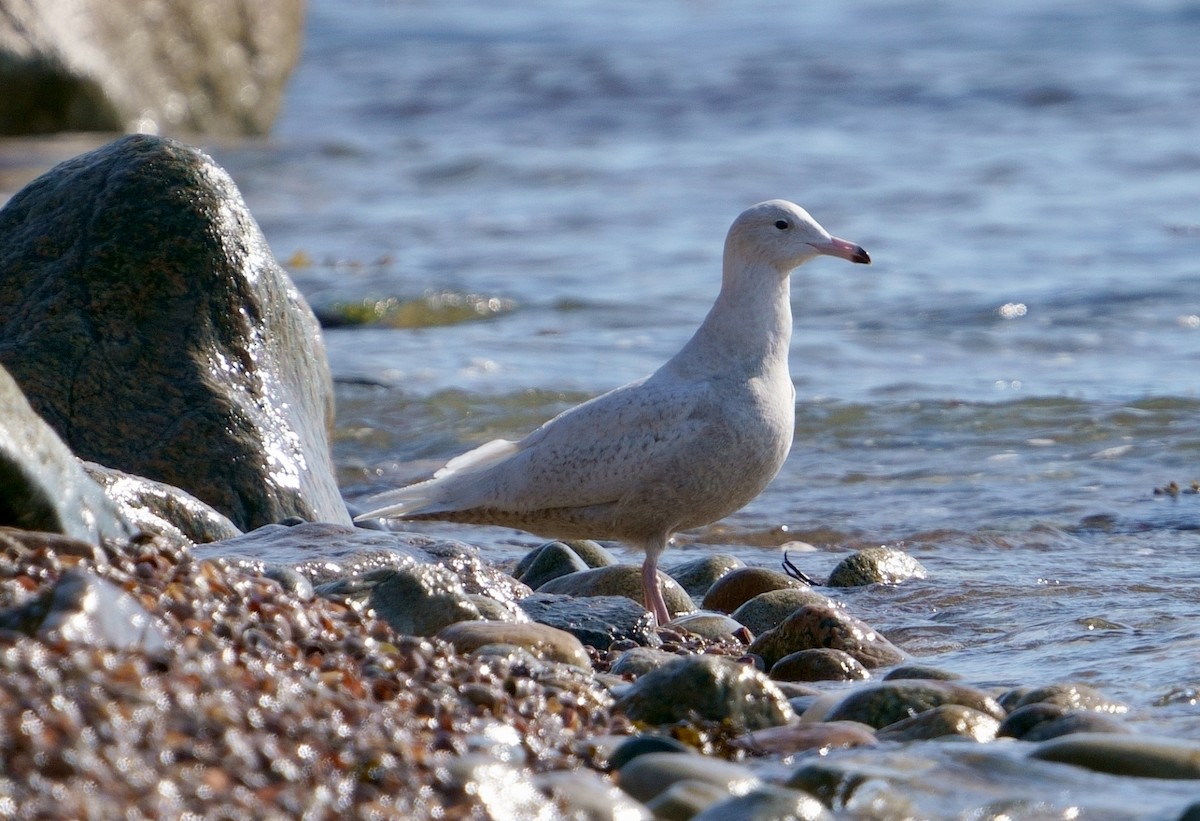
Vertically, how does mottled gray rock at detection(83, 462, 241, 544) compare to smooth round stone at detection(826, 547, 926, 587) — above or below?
above

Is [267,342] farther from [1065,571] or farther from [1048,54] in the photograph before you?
[1048,54]

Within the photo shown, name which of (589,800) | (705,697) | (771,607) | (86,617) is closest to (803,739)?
(705,697)

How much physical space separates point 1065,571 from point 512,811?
3.72 m

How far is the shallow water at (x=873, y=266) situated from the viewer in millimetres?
6730

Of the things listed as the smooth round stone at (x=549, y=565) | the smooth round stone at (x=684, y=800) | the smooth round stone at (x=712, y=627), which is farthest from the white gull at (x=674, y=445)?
the smooth round stone at (x=684, y=800)

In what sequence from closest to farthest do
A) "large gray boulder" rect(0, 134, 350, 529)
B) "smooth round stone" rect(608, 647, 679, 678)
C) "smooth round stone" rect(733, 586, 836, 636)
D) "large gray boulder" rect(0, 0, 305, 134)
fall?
"smooth round stone" rect(608, 647, 679, 678), "smooth round stone" rect(733, 586, 836, 636), "large gray boulder" rect(0, 134, 350, 529), "large gray boulder" rect(0, 0, 305, 134)

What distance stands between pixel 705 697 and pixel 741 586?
65.1 inches

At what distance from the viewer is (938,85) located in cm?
2036

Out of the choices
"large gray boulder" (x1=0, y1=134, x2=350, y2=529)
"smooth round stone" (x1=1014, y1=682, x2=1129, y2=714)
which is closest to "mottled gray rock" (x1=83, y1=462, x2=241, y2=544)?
"large gray boulder" (x1=0, y1=134, x2=350, y2=529)

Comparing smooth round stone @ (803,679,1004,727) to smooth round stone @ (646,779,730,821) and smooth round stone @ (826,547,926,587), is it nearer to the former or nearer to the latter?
smooth round stone @ (646,779,730,821)

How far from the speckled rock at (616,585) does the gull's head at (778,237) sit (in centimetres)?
129

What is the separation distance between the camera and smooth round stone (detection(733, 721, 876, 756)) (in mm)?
3855

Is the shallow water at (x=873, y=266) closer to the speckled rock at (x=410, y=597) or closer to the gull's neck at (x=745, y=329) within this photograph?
the gull's neck at (x=745, y=329)

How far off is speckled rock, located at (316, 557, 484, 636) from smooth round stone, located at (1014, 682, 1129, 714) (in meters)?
→ 1.45
